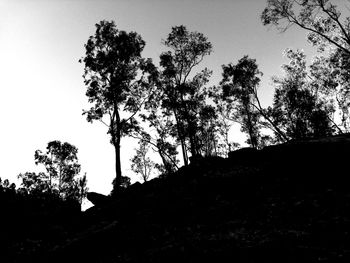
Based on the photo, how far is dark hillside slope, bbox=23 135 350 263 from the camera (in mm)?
6043

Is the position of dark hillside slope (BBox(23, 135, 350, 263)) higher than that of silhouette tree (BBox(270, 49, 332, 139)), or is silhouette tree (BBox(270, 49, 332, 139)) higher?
silhouette tree (BBox(270, 49, 332, 139))

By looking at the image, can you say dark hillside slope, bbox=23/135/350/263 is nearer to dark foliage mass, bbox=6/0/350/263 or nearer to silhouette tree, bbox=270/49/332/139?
Answer: dark foliage mass, bbox=6/0/350/263

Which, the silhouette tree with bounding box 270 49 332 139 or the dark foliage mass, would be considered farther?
the silhouette tree with bounding box 270 49 332 139

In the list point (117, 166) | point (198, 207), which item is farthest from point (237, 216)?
point (117, 166)

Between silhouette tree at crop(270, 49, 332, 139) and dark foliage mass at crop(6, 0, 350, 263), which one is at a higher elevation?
silhouette tree at crop(270, 49, 332, 139)

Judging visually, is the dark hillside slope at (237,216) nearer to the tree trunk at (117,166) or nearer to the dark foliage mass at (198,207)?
the dark foliage mass at (198,207)

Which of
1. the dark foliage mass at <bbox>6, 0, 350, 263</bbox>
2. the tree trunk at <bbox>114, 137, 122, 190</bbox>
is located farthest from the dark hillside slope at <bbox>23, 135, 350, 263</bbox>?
the tree trunk at <bbox>114, 137, 122, 190</bbox>

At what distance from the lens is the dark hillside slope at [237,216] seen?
604cm

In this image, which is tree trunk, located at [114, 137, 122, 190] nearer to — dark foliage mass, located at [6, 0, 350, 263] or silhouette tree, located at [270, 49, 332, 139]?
dark foliage mass, located at [6, 0, 350, 263]

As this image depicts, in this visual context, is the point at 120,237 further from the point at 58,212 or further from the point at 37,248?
the point at 58,212

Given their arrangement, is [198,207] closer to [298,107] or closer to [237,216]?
[237,216]

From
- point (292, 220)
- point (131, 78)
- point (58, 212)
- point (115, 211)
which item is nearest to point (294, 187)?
point (292, 220)

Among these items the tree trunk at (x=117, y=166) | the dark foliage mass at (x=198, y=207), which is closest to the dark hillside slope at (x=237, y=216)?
Answer: the dark foliage mass at (x=198, y=207)

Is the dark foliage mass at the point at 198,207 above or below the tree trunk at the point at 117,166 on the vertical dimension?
below
